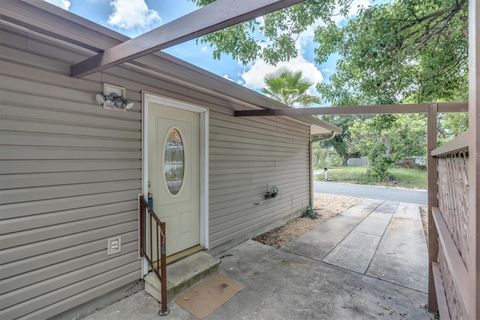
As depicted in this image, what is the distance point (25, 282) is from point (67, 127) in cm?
130

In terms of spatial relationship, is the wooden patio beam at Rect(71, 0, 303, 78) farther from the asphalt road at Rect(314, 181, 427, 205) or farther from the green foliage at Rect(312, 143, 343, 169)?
the green foliage at Rect(312, 143, 343, 169)

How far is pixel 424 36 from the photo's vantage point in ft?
13.2

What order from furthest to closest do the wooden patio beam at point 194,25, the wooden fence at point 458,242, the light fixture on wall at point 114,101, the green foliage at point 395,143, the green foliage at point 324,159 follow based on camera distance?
1. the green foliage at point 324,159
2. the green foliage at point 395,143
3. the light fixture on wall at point 114,101
4. the wooden patio beam at point 194,25
5. the wooden fence at point 458,242

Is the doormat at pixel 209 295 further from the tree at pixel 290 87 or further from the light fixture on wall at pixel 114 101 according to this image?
the tree at pixel 290 87

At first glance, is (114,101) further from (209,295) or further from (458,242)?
(458,242)

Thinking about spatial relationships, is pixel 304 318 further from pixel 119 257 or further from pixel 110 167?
pixel 110 167

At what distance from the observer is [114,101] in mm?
2508

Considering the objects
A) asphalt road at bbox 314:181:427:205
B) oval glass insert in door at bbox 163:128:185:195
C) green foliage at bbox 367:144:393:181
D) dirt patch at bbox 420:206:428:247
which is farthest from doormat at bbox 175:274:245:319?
green foliage at bbox 367:144:393:181

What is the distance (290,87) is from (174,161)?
6937 millimetres

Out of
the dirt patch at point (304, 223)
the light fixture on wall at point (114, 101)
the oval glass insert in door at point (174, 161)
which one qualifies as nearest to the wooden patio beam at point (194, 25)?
the light fixture on wall at point (114, 101)

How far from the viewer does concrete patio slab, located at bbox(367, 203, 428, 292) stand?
3.23 meters

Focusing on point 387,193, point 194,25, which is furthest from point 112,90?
point 387,193

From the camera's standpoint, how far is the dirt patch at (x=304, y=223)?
15.3 feet

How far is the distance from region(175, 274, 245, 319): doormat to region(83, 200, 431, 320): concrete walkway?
69 millimetres
